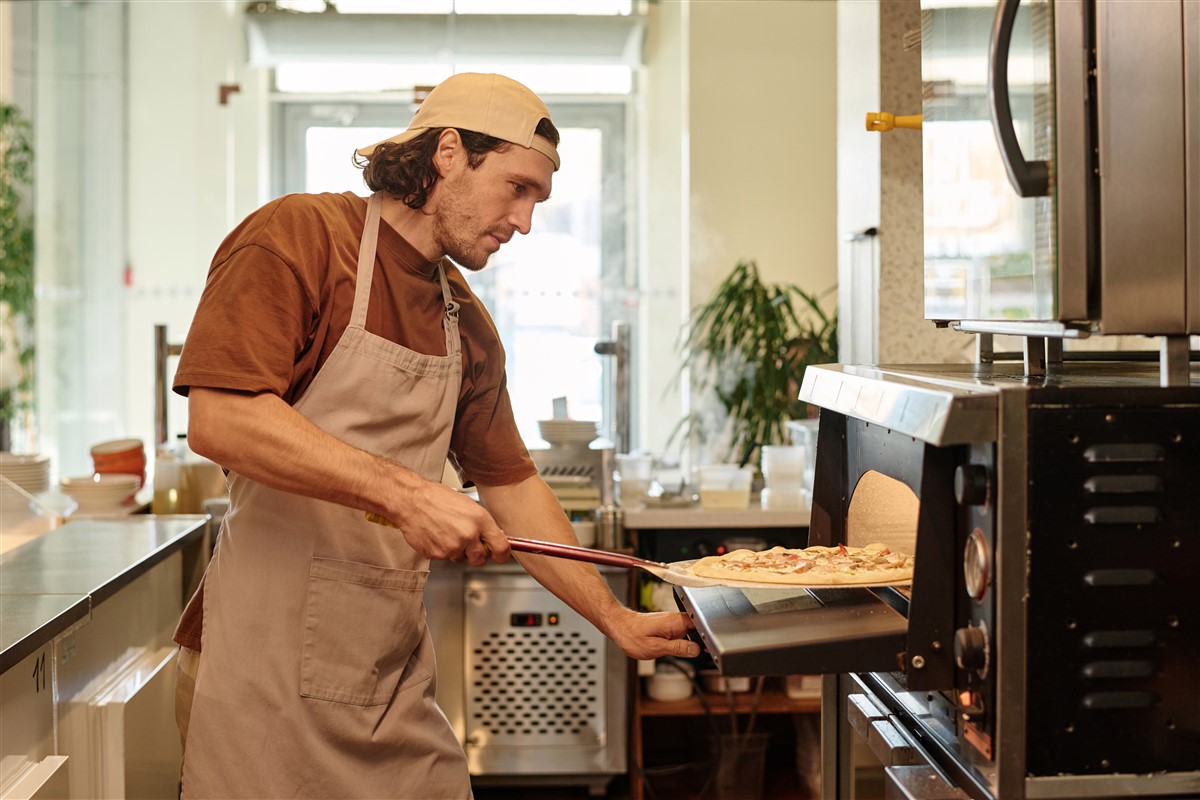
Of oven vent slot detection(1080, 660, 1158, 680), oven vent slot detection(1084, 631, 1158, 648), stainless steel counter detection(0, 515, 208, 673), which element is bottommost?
stainless steel counter detection(0, 515, 208, 673)

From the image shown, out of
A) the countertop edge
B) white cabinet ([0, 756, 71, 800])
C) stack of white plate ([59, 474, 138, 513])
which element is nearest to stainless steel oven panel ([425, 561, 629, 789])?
stack of white plate ([59, 474, 138, 513])

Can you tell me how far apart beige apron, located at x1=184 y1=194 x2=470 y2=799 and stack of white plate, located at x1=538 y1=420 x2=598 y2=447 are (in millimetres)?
1965

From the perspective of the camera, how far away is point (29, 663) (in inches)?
76.3

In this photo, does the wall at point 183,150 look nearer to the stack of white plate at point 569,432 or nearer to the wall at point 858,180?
the stack of white plate at point 569,432

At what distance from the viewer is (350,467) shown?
153cm

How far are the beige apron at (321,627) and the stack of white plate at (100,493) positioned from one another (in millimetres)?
1925

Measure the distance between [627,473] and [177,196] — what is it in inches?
103

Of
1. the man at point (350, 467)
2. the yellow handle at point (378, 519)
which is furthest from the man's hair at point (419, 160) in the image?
the yellow handle at point (378, 519)

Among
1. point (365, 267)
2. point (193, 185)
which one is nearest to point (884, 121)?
point (365, 267)

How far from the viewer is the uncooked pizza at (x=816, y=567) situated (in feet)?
4.48

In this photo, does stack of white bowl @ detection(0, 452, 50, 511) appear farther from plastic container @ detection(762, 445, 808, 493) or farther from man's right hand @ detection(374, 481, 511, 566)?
man's right hand @ detection(374, 481, 511, 566)

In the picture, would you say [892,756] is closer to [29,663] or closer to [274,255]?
[274,255]

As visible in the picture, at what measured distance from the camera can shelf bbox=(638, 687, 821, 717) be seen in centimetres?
357

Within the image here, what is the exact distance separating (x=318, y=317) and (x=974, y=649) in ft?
3.28
